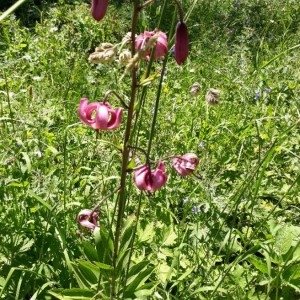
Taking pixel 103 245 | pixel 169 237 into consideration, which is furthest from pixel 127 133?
pixel 169 237

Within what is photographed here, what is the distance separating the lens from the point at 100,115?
0.86 meters

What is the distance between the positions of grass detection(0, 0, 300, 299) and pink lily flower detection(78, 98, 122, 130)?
0.08 metres

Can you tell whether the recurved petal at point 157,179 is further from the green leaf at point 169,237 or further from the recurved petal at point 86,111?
the green leaf at point 169,237

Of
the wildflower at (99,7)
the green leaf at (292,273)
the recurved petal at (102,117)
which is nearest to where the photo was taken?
the wildflower at (99,7)

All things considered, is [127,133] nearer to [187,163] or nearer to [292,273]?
[187,163]

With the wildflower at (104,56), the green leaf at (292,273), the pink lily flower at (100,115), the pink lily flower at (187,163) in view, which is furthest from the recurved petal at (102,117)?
the green leaf at (292,273)

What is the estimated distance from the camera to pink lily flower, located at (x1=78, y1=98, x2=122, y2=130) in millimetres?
866

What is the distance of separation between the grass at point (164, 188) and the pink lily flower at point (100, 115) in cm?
8

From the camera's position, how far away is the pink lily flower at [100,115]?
0.87 metres

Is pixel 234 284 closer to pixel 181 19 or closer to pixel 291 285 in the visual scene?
pixel 291 285

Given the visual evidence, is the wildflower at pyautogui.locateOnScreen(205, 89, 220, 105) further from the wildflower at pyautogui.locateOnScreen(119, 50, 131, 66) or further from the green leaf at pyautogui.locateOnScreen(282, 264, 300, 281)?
the wildflower at pyautogui.locateOnScreen(119, 50, 131, 66)

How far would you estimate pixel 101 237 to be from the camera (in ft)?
3.89

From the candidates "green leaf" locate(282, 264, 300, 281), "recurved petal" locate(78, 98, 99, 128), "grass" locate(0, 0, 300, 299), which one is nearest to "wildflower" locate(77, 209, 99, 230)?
"grass" locate(0, 0, 300, 299)


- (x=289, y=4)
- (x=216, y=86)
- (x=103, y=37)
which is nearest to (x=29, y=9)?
(x=103, y=37)
